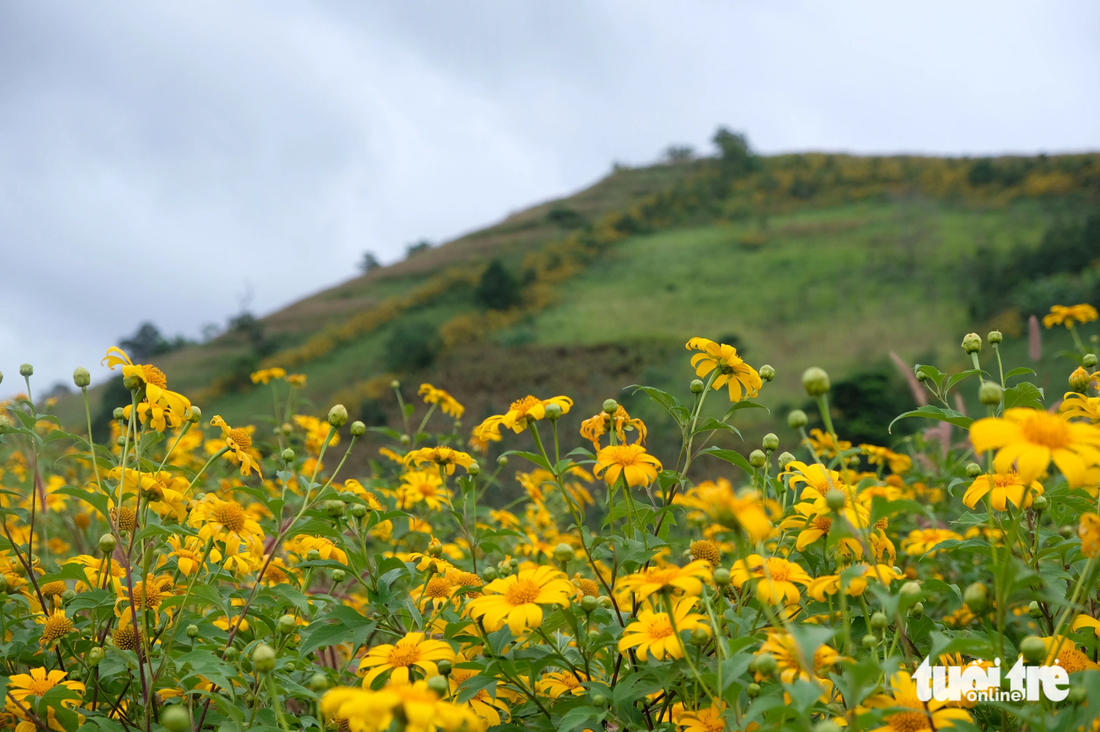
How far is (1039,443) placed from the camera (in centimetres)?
96

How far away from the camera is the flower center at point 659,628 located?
1.12 meters

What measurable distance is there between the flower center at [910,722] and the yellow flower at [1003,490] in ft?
1.61

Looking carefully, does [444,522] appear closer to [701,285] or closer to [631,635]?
[631,635]

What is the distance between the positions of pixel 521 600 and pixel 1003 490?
0.95 m

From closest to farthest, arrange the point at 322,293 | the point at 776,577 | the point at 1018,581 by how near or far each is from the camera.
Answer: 1. the point at 1018,581
2. the point at 776,577
3. the point at 322,293

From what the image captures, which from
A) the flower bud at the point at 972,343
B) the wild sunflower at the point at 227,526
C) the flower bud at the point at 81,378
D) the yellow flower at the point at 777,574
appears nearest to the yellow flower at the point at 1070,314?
the flower bud at the point at 972,343

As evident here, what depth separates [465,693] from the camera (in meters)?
1.07

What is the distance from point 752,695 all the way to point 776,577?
0.77 ft

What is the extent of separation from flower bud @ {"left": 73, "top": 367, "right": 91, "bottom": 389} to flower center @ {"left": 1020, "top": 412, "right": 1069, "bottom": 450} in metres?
1.78

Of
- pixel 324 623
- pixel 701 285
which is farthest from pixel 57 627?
pixel 701 285

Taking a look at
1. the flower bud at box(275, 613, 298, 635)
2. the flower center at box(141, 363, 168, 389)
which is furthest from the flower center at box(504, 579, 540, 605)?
the flower center at box(141, 363, 168, 389)

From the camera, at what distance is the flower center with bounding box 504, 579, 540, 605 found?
44.7 inches

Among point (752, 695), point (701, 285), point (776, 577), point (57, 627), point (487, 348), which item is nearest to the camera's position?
point (752, 695)

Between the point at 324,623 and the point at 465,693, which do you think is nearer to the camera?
the point at 465,693
